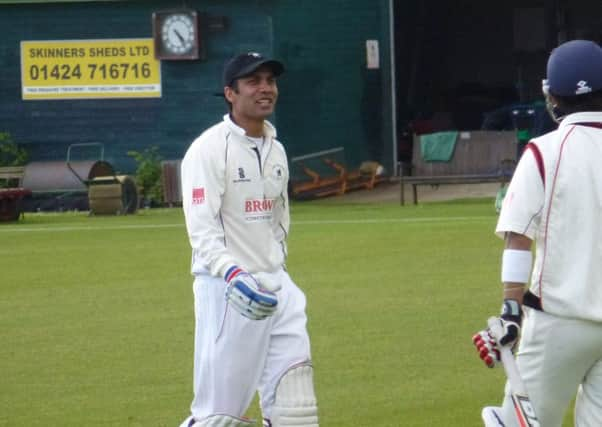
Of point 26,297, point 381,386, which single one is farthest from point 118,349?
point 26,297

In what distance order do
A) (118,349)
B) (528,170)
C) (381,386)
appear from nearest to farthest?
(528,170), (381,386), (118,349)

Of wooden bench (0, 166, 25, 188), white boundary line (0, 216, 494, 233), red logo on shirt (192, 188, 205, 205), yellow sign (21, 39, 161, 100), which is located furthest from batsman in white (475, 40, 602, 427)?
yellow sign (21, 39, 161, 100)

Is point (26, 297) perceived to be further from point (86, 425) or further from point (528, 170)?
point (528, 170)

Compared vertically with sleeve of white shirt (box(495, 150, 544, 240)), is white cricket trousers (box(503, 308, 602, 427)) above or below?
below

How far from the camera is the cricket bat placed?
6.52 m

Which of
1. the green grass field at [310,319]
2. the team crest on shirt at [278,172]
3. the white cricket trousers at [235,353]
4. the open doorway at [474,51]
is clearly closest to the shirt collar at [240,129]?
the team crest on shirt at [278,172]

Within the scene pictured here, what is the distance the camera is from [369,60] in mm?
33000

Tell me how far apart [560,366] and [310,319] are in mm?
8049

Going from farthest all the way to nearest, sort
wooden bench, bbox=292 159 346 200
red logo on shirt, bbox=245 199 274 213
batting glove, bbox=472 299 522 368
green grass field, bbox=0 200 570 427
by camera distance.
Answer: wooden bench, bbox=292 159 346 200, green grass field, bbox=0 200 570 427, red logo on shirt, bbox=245 199 274 213, batting glove, bbox=472 299 522 368

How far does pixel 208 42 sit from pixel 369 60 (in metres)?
3.36

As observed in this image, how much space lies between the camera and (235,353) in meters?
7.76

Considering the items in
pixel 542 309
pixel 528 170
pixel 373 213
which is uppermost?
pixel 528 170

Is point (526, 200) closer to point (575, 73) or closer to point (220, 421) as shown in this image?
point (575, 73)

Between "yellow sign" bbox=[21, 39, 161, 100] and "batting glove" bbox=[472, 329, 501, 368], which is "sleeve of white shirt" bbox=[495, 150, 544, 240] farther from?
"yellow sign" bbox=[21, 39, 161, 100]
